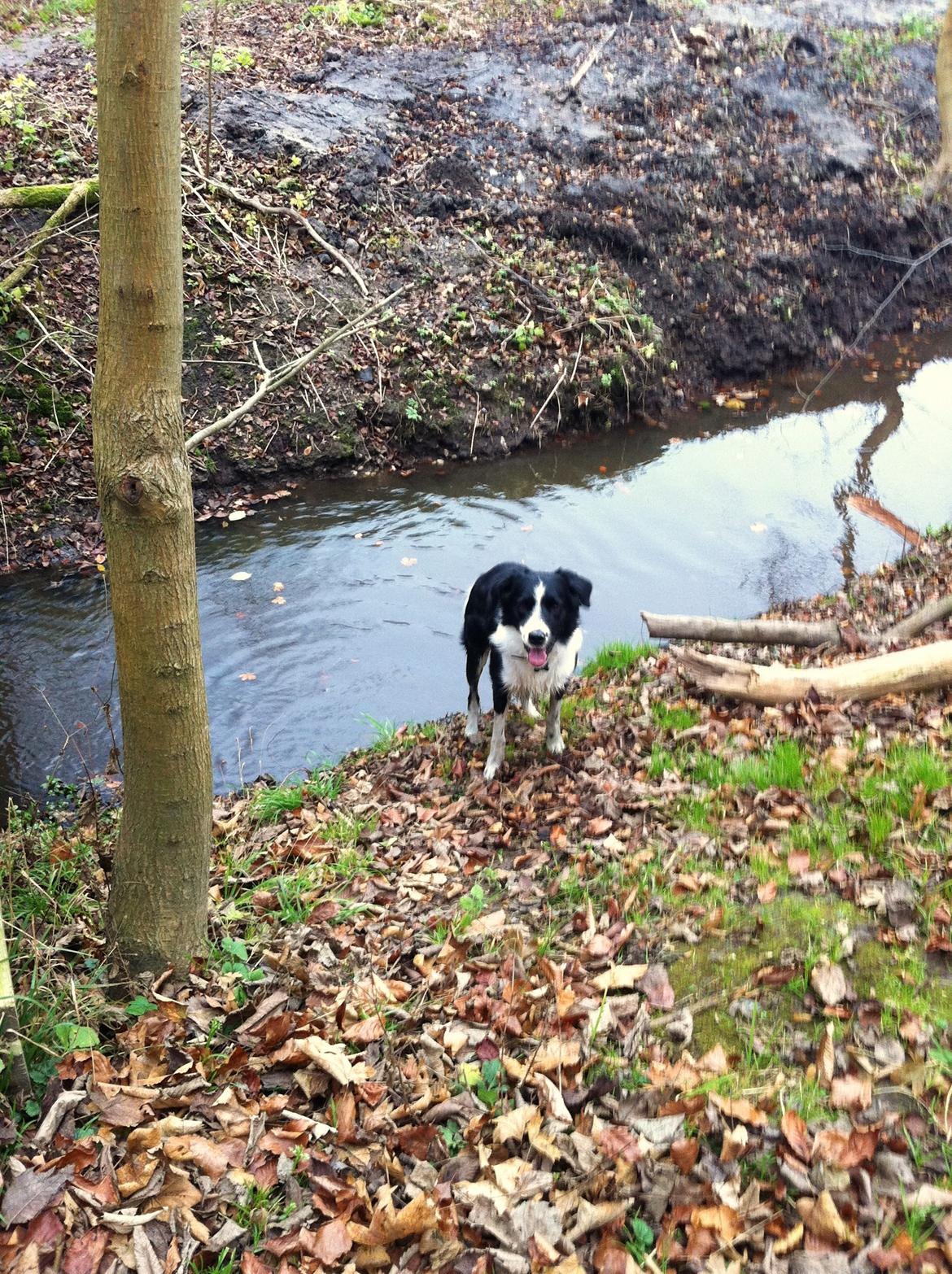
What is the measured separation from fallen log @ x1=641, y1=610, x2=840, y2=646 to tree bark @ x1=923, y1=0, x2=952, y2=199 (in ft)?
42.2

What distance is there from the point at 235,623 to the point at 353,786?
9.80 feet

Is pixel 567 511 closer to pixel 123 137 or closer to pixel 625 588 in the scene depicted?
pixel 625 588

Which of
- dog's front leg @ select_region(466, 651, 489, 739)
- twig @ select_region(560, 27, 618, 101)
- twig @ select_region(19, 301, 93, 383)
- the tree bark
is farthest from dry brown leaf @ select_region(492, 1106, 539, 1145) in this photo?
twig @ select_region(560, 27, 618, 101)

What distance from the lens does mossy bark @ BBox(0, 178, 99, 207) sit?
10781 millimetres

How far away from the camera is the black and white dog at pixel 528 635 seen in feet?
18.5

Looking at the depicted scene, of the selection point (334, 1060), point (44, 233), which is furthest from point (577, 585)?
point (44, 233)

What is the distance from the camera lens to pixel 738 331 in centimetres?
1451

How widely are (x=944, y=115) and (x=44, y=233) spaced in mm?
14062

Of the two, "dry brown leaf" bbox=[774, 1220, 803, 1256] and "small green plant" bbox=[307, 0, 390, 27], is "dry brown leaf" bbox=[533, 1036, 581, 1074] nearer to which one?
"dry brown leaf" bbox=[774, 1220, 803, 1256]

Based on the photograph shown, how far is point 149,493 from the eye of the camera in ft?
10.7

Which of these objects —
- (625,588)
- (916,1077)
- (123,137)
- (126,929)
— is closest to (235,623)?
(625,588)

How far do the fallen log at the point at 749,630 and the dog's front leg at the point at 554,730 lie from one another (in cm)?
97

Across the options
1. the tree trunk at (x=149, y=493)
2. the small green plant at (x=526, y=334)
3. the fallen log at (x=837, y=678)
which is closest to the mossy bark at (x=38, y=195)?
the small green plant at (x=526, y=334)

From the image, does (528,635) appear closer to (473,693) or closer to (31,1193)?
(473,693)
